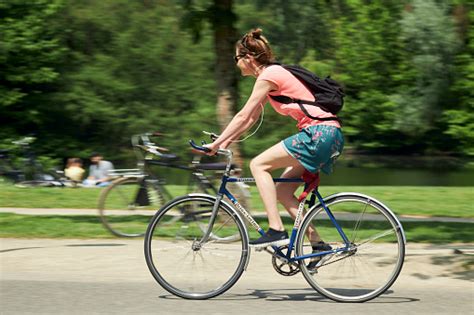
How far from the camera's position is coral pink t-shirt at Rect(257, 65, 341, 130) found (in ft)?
20.3

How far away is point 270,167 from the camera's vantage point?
20.4 ft

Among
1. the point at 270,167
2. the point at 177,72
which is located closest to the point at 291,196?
the point at 270,167

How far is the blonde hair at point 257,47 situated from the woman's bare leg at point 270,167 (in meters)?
0.64

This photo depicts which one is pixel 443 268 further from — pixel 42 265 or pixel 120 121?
pixel 120 121

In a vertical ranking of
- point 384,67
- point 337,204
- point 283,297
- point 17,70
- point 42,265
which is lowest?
point 384,67

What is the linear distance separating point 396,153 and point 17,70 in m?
20.8

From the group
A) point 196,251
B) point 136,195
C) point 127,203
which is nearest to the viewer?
point 196,251

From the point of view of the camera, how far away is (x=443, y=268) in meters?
7.57

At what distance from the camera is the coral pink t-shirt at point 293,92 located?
20.3 feet

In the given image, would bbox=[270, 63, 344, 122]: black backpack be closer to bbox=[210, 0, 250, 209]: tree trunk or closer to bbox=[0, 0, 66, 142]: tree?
bbox=[210, 0, 250, 209]: tree trunk

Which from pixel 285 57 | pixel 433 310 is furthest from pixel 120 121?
pixel 433 310

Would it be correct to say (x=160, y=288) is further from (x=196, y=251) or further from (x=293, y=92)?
(x=293, y=92)

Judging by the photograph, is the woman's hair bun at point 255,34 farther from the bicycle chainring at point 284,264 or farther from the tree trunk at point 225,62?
the tree trunk at point 225,62

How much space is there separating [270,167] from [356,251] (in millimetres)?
862
